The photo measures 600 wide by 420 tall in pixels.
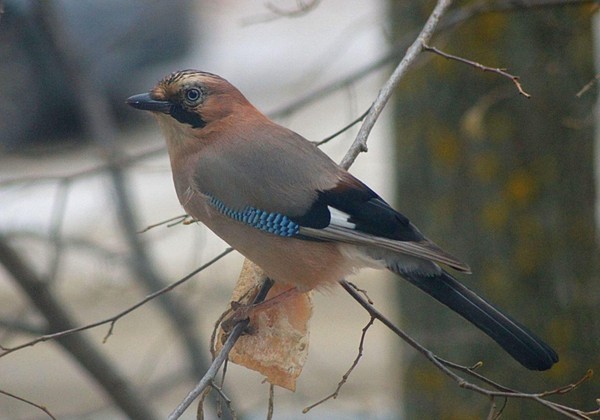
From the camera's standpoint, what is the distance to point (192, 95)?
3.59 m

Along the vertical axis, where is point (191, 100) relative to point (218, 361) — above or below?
above

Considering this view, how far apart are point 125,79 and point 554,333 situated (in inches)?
405

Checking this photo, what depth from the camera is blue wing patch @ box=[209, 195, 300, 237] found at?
337 centimetres

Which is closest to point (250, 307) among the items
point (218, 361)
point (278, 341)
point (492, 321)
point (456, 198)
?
point (278, 341)

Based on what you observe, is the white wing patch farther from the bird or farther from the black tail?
the black tail

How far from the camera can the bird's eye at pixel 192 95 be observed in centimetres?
356

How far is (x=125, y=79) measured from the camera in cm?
1382

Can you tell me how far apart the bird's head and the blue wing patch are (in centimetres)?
40

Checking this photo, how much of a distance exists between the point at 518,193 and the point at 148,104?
1762 millimetres

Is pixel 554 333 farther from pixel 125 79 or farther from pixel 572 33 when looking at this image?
pixel 125 79

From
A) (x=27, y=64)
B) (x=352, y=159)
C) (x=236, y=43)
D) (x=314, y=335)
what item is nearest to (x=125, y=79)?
(x=236, y=43)

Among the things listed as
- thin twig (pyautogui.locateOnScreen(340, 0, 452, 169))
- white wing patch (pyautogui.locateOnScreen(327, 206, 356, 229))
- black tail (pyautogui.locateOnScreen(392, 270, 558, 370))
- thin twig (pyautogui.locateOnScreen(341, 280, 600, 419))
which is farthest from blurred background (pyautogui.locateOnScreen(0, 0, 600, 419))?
thin twig (pyautogui.locateOnScreen(341, 280, 600, 419))

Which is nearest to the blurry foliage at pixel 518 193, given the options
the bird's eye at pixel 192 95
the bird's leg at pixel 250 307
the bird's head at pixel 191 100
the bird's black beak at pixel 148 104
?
the bird's head at pixel 191 100

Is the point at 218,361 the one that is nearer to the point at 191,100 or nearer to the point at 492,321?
the point at 492,321
